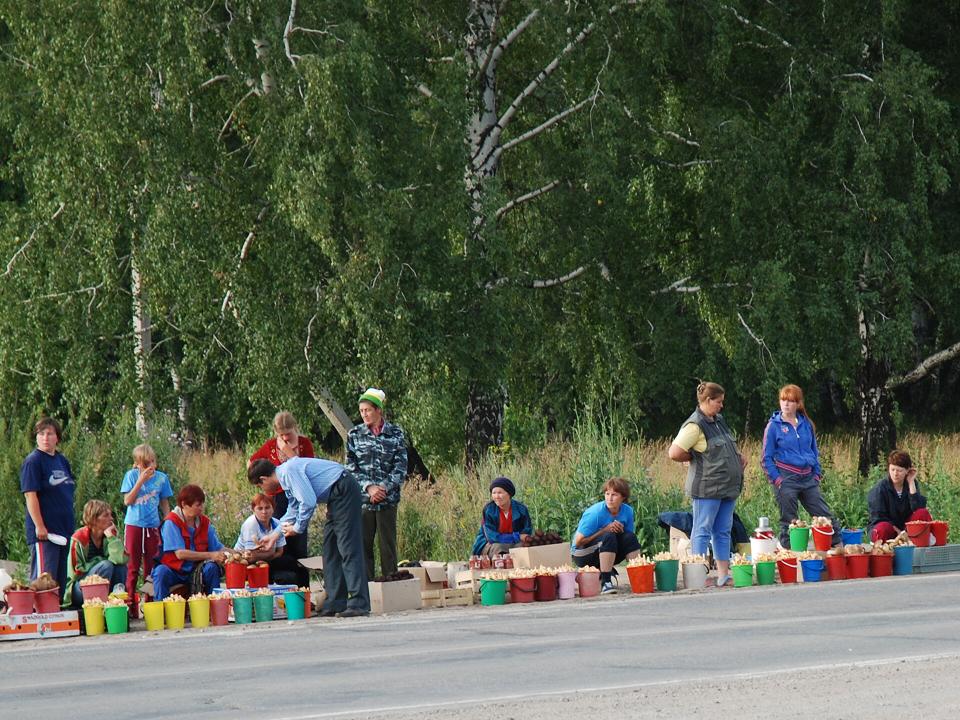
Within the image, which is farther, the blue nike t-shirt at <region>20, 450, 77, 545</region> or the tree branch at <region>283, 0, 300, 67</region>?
the tree branch at <region>283, 0, 300, 67</region>

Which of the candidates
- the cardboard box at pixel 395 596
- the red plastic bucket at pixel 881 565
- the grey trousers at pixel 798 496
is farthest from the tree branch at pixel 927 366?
the cardboard box at pixel 395 596

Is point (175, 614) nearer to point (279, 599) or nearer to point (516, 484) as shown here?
point (279, 599)

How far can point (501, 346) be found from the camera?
26.2 metres

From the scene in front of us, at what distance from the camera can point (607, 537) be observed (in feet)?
54.3

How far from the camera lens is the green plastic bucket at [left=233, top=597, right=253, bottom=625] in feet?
48.2

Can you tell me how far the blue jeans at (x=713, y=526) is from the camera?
16.1 m

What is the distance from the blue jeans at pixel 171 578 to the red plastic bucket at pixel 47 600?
3.39ft

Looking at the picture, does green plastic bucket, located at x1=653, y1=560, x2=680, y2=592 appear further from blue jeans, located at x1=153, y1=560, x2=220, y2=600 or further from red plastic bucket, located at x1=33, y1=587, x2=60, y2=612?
red plastic bucket, located at x1=33, y1=587, x2=60, y2=612

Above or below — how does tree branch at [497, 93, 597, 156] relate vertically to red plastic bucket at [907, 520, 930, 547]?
above

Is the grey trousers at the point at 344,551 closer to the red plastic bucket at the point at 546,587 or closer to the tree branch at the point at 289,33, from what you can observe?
the red plastic bucket at the point at 546,587

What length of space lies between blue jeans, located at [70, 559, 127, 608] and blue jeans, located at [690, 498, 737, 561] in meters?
4.99

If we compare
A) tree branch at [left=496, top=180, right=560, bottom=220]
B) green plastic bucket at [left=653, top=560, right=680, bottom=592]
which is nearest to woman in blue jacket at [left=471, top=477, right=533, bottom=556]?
green plastic bucket at [left=653, top=560, right=680, bottom=592]

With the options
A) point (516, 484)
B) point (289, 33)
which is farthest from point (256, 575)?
point (289, 33)

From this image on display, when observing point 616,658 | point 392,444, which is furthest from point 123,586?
point 616,658
